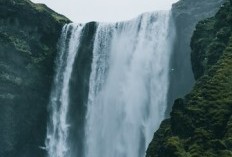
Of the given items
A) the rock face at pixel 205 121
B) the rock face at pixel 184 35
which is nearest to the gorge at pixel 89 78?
the rock face at pixel 184 35

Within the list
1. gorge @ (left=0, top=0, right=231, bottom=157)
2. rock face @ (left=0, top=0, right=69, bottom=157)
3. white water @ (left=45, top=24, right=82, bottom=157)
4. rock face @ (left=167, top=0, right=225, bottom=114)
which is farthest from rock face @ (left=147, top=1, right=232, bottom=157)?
rock face @ (left=0, top=0, right=69, bottom=157)

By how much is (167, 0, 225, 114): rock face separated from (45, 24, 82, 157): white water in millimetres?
14977

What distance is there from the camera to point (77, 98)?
6688 centimetres

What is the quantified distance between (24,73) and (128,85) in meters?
14.1

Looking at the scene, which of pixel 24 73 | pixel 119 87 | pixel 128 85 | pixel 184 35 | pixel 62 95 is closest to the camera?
pixel 184 35

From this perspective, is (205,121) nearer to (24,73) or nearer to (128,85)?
(128,85)

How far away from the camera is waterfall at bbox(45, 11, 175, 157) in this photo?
60.7m

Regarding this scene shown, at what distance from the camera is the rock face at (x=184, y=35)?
59953 mm

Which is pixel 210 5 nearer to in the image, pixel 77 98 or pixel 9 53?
pixel 77 98

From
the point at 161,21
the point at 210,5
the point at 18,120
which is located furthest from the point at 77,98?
the point at 210,5

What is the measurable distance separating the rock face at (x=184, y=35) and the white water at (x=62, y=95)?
590 inches

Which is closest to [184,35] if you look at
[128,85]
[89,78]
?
[128,85]

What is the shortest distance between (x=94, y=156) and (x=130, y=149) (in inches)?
215

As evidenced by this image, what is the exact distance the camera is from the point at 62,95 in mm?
67750
